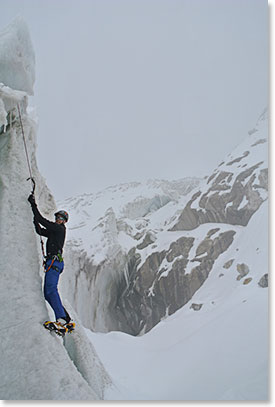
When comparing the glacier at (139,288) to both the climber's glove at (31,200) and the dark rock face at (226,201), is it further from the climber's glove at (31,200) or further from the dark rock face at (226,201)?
the climber's glove at (31,200)

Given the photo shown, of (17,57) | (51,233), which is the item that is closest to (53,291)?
Answer: (51,233)

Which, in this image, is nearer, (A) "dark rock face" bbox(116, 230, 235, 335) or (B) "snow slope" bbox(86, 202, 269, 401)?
(B) "snow slope" bbox(86, 202, 269, 401)

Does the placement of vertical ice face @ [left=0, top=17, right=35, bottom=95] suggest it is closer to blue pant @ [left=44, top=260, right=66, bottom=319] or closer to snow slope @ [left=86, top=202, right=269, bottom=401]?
blue pant @ [left=44, top=260, right=66, bottom=319]

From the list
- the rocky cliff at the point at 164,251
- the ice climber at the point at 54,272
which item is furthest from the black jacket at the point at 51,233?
the rocky cliff at the point at 164,251

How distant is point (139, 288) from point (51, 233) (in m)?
21.1

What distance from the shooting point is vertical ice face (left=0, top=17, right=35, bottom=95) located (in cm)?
571

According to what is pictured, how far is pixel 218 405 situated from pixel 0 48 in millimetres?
6161

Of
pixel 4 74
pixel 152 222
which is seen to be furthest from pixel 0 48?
pixel 152 222

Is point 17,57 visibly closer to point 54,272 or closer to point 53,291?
point 54,272

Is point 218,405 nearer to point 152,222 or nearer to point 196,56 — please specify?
point 196,56

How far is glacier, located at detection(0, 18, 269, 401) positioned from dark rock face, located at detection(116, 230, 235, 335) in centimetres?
8

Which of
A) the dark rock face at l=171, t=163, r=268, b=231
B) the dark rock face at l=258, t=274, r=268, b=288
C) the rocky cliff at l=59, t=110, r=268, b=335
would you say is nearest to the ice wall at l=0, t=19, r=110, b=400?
the dark rock face at l=258, t=274, r=268, b=288

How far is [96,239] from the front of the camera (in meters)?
25.0

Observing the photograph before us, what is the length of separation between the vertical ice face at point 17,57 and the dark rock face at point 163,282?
58.1ft
